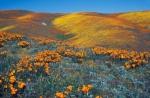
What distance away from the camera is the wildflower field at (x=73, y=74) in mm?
21061

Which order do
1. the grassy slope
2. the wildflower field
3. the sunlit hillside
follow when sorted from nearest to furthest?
the wildflower field < the grassy slope < the sunlit hillside

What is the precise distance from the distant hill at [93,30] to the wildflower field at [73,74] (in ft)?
110

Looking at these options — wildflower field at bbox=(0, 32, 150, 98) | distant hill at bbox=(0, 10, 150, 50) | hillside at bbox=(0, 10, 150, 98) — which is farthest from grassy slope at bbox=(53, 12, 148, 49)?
wildflower field at bbox=(0, 32, 150, 98)

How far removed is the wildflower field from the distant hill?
33436 mm

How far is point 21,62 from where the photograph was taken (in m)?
25.2

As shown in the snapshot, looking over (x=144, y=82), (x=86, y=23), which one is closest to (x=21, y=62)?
(x=144, y=82)

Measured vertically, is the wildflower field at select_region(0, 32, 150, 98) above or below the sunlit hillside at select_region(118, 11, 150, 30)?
below

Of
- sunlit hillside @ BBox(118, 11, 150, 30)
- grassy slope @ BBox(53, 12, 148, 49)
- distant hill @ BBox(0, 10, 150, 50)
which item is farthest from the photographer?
sunlit hillside @ BBox(118, 11, 150, 30)

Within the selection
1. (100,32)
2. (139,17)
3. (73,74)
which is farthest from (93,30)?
(73,74)

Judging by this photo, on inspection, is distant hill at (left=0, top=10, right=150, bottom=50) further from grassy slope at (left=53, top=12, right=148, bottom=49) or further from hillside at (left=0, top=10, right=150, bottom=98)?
hillside at (left=0, top=10, right=150, bottom=98)

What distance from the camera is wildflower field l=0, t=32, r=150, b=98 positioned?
69.1ft

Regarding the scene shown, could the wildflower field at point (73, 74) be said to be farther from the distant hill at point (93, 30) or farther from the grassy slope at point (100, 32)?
the grassy slope at point (100, 32)

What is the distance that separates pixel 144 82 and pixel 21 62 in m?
8.02

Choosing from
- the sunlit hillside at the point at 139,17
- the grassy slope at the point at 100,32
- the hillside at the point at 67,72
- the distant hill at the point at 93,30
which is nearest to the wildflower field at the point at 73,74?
the hillside at the point at 67,72
